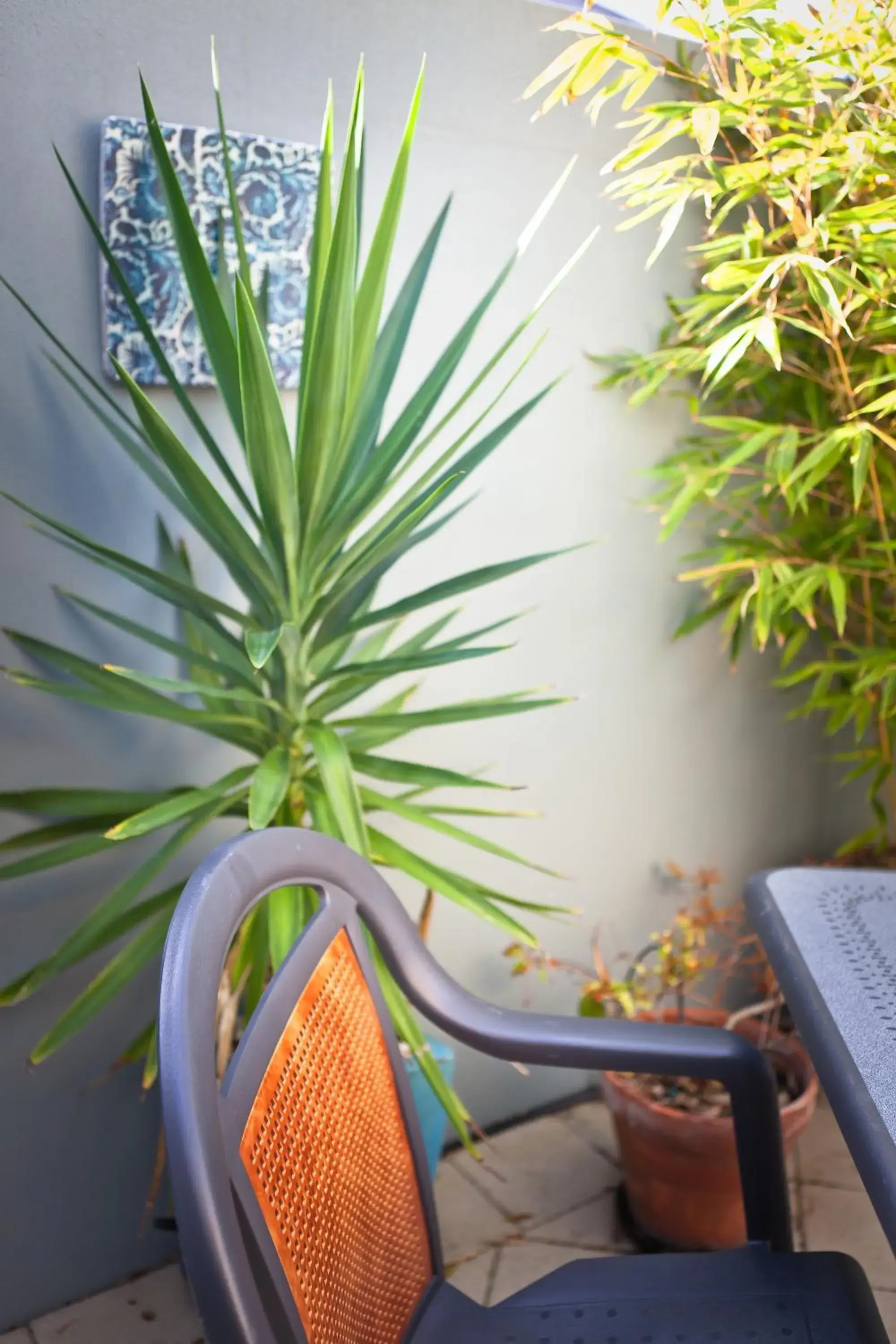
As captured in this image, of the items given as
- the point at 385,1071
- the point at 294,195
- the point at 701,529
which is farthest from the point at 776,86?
the point at 385,1071

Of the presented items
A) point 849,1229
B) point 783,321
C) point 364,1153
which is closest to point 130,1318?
point 364,1153

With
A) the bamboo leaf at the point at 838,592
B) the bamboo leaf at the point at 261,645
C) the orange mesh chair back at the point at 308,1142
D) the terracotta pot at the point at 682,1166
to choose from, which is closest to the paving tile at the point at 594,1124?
the terracotta pot at the point at 682,1166

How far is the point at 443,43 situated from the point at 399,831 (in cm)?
147

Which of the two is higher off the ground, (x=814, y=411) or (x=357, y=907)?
(x=814, y=411)

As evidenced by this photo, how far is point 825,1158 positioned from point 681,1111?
533 mm

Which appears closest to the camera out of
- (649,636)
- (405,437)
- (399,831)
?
(405,437)

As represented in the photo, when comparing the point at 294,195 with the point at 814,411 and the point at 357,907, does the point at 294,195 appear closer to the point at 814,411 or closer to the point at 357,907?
the point at 814,411

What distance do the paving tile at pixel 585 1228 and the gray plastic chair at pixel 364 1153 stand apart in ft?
3.42

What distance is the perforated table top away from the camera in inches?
35.8

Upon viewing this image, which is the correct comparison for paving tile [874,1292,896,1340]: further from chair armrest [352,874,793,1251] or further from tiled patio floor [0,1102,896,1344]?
chair armrest [352,874,793,1251]

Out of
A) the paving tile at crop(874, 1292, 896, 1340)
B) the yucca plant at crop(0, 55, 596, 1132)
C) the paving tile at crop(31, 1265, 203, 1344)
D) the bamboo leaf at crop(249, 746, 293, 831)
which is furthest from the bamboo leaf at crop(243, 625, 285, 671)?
the paving tile at crop(874, 1292, 896, 1340)

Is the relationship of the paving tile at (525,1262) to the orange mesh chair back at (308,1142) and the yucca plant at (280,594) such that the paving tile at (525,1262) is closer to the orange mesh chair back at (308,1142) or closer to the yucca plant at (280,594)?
the yucca plant at (280,594)

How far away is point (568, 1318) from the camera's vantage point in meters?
1.16

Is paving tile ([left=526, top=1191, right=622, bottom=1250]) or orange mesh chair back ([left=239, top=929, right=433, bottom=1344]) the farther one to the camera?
paving tile ([left=526, top=1191, right=622, bottom=1250])
